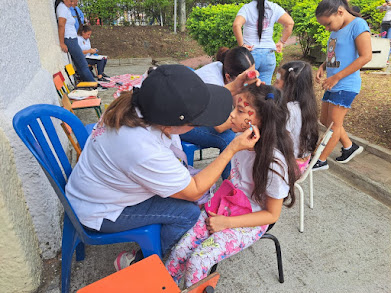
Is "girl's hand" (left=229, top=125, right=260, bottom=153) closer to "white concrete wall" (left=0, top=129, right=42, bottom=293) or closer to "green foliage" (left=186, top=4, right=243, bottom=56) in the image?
"white concrete wall" (left=0, top=129, right=42, bottom=293)

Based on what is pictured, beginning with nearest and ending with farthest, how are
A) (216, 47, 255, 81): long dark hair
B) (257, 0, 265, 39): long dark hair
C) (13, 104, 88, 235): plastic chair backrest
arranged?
(13, 104, 88, 235): plastic chair backrest → (216, 47, 255, 81): long dark hair → (257, 0, 265, 39): long dark hair

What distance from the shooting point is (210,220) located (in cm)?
159

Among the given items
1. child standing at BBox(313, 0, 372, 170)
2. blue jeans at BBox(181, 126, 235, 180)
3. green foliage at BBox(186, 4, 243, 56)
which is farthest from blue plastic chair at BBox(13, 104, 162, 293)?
green foliage at BBox(186, 4, 243, 56)

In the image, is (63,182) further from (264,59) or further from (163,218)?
(264,59)

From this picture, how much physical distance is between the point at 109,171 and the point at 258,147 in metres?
0.82

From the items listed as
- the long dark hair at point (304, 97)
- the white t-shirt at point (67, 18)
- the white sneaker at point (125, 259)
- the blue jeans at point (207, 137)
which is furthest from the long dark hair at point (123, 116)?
the white t-shirt at point (67, 18)

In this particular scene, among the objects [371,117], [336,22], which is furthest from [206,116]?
[371,117]

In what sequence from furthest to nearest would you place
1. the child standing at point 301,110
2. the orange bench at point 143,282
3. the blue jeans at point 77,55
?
1. the blue jeans at point 77,55
2. the child standing at point 301,110
3. the orange bench at point 143,282

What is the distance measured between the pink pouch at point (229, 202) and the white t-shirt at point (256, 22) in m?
2.71

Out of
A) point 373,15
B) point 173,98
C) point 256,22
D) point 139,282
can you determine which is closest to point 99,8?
point 256,22

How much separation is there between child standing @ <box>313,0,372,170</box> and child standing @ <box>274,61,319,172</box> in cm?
68

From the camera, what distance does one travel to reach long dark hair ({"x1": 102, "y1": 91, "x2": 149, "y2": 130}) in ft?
4.09

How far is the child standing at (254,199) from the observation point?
151 cm

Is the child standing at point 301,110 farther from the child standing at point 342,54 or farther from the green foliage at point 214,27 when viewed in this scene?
the green foliage at point 214,27
